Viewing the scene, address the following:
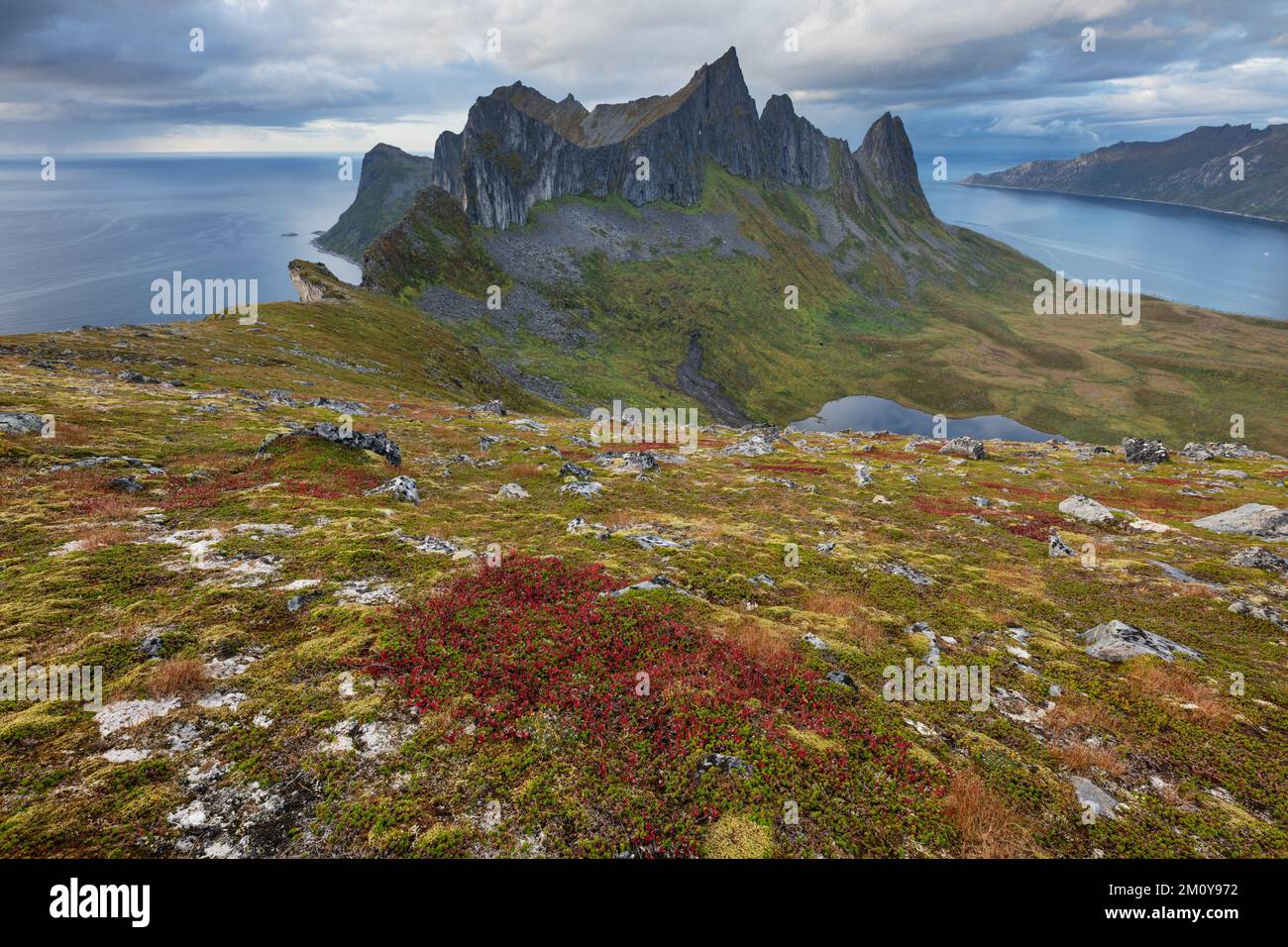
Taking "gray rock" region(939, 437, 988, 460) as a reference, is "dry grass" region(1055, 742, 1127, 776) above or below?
below

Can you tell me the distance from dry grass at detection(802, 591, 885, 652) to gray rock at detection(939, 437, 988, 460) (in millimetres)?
53333

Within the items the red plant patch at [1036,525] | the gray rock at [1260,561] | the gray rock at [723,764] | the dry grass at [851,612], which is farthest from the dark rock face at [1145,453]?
the gray rock at [723,764]

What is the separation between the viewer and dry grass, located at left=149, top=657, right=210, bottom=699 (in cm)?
1094

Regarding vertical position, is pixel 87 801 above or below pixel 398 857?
above

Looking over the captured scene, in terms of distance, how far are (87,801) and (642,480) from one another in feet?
103

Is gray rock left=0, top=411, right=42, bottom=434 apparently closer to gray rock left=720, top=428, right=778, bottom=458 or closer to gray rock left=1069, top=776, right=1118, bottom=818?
gray rock left=1069, top=776, right=1118, bottom=818

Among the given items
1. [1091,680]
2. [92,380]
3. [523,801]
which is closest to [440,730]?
[523,801]

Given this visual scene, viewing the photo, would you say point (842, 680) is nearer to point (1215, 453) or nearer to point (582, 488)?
point (582, 488)

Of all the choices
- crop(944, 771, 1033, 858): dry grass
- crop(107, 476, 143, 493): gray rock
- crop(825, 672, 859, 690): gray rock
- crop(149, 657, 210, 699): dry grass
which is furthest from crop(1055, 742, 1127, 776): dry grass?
crop(107, 476, 143, 493): gray rock

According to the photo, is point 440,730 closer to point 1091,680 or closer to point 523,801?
point 523,801

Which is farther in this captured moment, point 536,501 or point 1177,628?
point 536,501

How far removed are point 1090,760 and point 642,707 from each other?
33.2 ft

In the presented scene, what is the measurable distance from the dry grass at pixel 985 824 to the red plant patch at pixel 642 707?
20.6 inches

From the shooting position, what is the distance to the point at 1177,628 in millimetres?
19125
